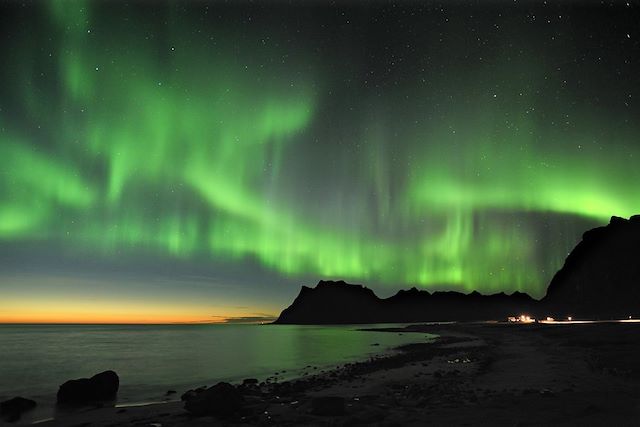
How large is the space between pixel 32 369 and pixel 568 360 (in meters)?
44.9

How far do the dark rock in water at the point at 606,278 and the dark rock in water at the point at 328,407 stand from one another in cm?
11403

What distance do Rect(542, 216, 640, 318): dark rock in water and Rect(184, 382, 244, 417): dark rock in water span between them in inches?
4529

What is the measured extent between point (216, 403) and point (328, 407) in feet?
12.9

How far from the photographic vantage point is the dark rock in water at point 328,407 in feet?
42.0

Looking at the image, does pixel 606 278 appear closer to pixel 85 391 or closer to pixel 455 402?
pixel 455 402

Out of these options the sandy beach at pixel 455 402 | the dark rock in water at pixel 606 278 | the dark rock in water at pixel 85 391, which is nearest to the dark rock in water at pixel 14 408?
the dark rock in water at pixel 85 391

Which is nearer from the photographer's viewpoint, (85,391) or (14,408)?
(14,408)

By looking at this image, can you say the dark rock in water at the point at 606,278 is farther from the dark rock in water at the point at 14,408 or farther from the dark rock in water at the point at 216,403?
the dark rock in water at the point at 14,408

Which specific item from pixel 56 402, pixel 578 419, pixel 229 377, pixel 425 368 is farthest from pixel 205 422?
pixel 229 377

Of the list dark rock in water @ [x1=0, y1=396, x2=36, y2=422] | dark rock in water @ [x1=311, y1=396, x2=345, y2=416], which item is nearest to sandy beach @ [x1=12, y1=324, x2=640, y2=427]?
dark rock in water @ [x1=311, y1=396, x2=345, y2=416]

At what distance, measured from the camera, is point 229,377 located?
32000 mm

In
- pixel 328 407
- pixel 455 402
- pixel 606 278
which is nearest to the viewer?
pixel 328 407

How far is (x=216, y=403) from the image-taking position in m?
14.4

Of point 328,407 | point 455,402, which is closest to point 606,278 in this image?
point 455,402
